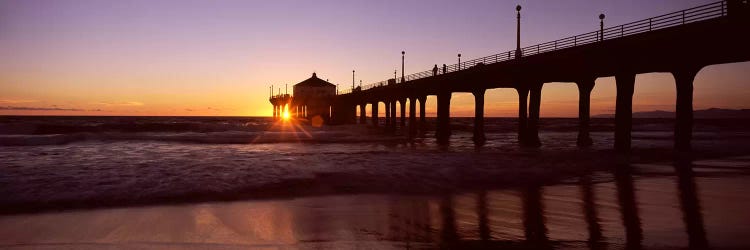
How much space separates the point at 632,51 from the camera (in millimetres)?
20453

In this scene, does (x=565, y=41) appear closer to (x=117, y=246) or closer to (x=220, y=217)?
(x=220, y=217)

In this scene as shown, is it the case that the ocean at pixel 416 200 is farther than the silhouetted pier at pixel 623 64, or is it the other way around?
the silhouetted pier at pixel 623 64

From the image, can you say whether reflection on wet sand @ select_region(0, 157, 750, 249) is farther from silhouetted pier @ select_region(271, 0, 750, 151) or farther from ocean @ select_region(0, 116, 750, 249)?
silhouetted pier @ select_region(271, 0, 750, 151)

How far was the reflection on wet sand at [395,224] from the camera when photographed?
6.25 meters

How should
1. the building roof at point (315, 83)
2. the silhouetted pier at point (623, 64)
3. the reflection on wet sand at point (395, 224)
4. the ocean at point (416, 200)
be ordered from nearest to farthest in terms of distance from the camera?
the reflection on wet sand at point (395, 224), the ocean at point (416, 200), the silhouetted pier at point (623, 64), the building roof at point (315, 83)

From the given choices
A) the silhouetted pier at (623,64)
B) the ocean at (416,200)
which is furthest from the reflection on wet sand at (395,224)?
the silhouetted pier at (623,64)

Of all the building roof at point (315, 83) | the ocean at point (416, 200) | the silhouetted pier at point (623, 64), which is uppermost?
the building roof at point (315, 83)

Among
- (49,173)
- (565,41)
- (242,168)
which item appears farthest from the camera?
(565,41)

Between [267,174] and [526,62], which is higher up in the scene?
[526,62]

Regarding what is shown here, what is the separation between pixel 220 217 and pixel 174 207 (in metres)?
1.64

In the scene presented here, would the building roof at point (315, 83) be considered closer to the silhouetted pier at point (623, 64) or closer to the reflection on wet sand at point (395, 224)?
the silhouetted pier at point (623, 64)

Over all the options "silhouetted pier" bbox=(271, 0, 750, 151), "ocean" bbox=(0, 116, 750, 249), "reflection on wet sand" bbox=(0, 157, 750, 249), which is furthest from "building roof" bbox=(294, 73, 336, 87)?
"reflection on wet sand" bbox=(0, 157, 750, 249)

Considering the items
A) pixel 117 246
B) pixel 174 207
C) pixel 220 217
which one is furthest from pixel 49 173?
pixel 117 246

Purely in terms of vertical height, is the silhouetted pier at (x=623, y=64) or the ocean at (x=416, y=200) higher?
the silhouetted pier at (x=623, y=64)
